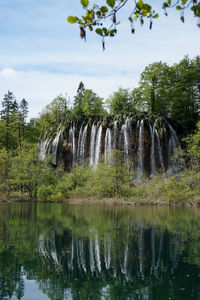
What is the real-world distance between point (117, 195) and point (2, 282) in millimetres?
25740

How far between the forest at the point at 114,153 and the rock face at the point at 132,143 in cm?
95

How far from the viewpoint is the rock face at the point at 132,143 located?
135 feet

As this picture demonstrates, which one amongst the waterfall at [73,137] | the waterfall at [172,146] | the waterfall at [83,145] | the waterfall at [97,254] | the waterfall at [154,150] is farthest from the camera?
the waterfall at [73,137]

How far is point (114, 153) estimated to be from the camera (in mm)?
33250

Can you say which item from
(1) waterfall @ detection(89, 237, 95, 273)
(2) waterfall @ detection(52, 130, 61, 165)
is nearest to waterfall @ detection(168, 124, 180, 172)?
(2) waterfall @ detection(52, 130, 61, 165)

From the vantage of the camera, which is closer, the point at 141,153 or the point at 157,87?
the point at 141,153

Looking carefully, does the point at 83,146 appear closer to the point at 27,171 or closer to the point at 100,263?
the point at 27,171

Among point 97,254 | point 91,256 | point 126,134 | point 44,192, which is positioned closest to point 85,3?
point 91,256

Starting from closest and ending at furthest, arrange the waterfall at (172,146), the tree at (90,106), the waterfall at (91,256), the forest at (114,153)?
1. the waterfall at (91,256)
2. the forest at (114,153)
3. the waterfall at (172,146)
4. the tree at (90,106)

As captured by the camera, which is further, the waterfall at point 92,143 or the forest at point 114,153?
the waterfall at point 92,143

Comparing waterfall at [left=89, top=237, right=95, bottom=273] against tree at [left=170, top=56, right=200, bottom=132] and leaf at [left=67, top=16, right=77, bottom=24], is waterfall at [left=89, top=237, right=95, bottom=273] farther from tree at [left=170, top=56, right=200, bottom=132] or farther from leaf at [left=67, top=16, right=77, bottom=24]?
tree at [left=170, top=56, right=200, bottom=132]

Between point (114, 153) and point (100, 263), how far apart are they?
2463 centimetres

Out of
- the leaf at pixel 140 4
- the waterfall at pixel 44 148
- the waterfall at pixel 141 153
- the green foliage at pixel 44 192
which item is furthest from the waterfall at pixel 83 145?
the leaf at pixel 140 4

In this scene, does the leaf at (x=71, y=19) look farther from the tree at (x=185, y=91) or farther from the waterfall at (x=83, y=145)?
the tree at (x=185, y=91)
